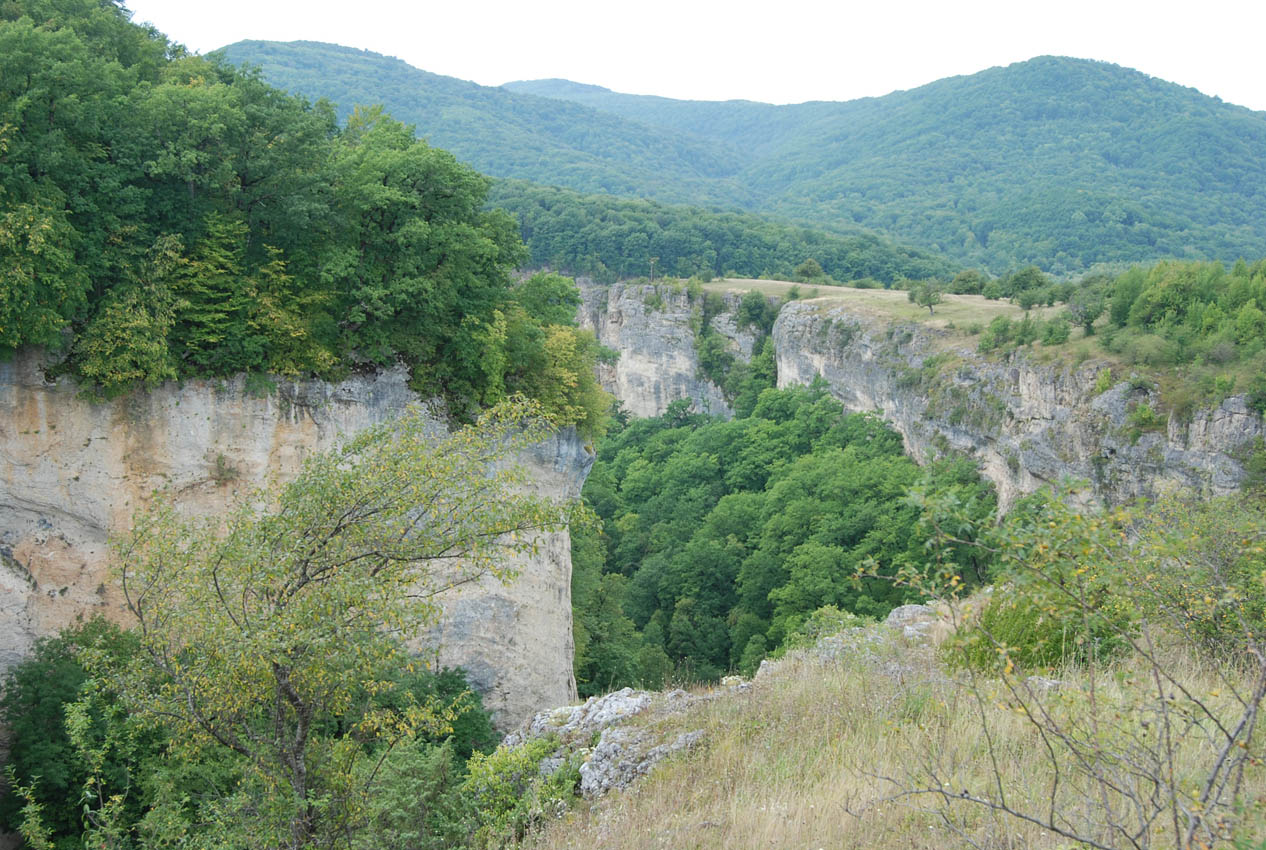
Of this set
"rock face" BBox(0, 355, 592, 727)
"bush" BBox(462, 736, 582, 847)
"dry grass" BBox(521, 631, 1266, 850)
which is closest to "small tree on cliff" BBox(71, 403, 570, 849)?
"bush" BBox(462, 736, 582, 847)

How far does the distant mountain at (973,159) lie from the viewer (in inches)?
4210

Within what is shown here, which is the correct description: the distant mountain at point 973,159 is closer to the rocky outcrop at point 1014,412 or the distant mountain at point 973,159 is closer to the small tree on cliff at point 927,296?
the small tree on cliff at point 927,296

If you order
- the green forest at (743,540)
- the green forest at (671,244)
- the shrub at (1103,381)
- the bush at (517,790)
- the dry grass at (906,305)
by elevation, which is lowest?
the green forest at (743,540)

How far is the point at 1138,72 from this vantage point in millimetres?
162625

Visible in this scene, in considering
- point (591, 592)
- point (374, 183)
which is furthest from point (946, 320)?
point (374, 183)

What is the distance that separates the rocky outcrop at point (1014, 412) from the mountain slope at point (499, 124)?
8807cm

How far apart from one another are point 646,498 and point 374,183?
3329 centimetres

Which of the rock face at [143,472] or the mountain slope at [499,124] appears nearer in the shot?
the rock face at [143,472]

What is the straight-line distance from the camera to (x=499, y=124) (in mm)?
151000

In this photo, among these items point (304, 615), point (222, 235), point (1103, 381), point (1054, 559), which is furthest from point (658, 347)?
point (1054, 559)

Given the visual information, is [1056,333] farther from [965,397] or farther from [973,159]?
[973,159]

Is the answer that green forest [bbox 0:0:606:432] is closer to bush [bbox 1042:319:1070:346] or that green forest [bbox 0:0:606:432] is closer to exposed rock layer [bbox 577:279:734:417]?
bush [bbox 1042:319:1070:346]

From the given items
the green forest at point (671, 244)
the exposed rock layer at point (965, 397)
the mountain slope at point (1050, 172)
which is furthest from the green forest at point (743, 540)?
the mountain slope at point (1050, 172)

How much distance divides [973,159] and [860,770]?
159967 mm
